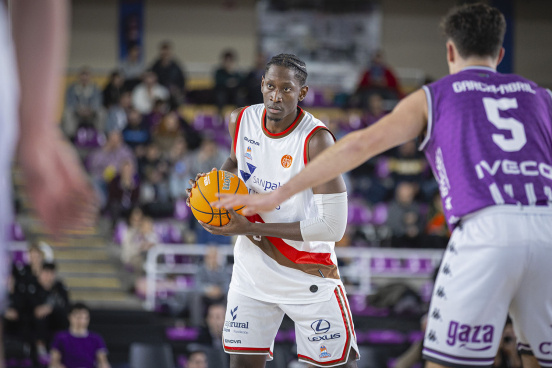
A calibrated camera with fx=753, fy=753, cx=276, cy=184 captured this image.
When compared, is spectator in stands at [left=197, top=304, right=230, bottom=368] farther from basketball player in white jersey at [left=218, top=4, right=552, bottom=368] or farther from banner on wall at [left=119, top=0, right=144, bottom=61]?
banner on wall at [left=119, top=0, right=144, bottom=61]

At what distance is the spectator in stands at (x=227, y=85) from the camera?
16.8 m

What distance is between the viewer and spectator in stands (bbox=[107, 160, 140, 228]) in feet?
43.4

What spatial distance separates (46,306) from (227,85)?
8293mm

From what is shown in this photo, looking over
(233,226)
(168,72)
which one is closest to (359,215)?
(168,72)

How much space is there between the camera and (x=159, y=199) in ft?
45.0

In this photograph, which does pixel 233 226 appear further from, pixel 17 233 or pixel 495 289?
pixel 17 233

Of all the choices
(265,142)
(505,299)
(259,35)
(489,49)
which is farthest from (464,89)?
(259,35)

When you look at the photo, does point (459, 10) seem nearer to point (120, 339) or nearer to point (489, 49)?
point (489, 49)

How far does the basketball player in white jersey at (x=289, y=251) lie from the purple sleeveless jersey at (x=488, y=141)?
3.76 feet

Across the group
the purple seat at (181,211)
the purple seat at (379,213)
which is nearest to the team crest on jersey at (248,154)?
the purple seat at (181,211)

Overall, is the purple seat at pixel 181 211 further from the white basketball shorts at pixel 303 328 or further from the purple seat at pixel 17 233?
the white basketball shorts at pixel 303 328

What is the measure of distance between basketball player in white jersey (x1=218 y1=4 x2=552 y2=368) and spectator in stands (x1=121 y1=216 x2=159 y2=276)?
884cm

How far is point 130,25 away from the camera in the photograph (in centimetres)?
2083

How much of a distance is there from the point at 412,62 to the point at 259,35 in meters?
4.46
